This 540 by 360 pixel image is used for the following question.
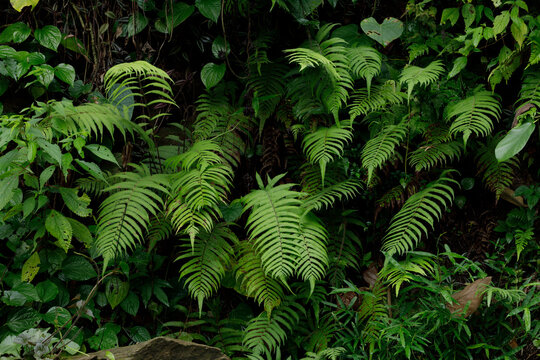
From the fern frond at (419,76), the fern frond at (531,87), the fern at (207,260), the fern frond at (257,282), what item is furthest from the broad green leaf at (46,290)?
the fern frond at (531,87)

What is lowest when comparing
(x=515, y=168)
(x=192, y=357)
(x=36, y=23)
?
(x=192, y=357)

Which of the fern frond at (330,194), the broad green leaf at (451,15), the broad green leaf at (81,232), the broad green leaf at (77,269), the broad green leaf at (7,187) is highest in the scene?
the broad green leaf at (451,15)

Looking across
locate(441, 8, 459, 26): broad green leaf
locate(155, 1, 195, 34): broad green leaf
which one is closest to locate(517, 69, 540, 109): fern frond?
locate(441, 8, 459, 26): broad green leaf

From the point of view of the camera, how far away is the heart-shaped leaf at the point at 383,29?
3451 mm

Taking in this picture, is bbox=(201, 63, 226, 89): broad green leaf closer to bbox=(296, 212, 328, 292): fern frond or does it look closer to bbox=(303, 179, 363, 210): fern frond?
bbox=(303, 179, 363, 210): fern frond

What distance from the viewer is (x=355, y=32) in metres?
3.63

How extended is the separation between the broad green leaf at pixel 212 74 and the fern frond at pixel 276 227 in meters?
0.92

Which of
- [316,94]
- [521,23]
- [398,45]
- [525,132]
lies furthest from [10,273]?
[521,23]

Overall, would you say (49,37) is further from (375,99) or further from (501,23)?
(501,23)

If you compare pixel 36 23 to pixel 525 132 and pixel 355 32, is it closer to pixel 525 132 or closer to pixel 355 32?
pixel 355 32

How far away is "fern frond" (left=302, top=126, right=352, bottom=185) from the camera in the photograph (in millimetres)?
3037

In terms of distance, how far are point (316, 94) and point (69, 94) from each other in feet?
6.19

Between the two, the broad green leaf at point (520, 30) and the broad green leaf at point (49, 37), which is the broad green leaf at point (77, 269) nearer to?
the broad green leaf at point (49, 37)

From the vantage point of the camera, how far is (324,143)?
3.09 metres
